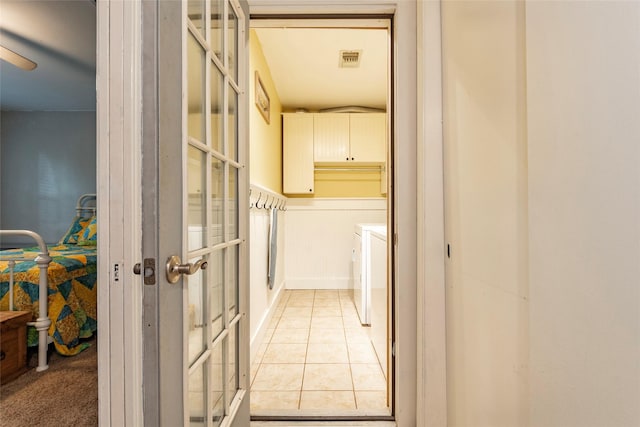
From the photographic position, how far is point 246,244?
1.38 metres

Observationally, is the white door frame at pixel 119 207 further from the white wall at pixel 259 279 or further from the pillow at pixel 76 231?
the pillow at pixel 76 231

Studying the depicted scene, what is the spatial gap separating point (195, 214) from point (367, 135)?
3.36 m

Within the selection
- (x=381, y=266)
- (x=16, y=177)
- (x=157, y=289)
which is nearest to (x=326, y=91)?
(x=381, y=266)

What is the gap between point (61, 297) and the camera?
6.61 feet

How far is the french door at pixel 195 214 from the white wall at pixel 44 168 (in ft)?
11.3

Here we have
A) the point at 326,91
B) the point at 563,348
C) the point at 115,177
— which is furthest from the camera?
the point at 326,91

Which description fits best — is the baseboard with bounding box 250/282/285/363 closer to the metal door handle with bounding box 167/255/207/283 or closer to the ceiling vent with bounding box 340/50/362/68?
the metal door handle with bounding box 167/255/207/283

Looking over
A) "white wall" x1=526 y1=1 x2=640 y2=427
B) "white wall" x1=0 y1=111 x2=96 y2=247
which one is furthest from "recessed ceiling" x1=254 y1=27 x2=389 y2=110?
"white wall" x1=0 y1=111 x2=96 y2=247

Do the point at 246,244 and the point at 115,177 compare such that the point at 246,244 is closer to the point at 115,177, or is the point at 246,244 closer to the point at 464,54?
the point at 115,177

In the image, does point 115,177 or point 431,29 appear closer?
point 115,177

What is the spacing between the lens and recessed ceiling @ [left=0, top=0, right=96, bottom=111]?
7.14ft

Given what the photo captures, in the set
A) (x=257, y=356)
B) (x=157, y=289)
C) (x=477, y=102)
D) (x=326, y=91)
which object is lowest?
(x=257, y=356)

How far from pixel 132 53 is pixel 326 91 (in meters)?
3.03

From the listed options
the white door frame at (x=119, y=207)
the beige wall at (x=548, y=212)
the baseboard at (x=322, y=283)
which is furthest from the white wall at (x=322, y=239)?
the white door frame at (x=119, y=207)
